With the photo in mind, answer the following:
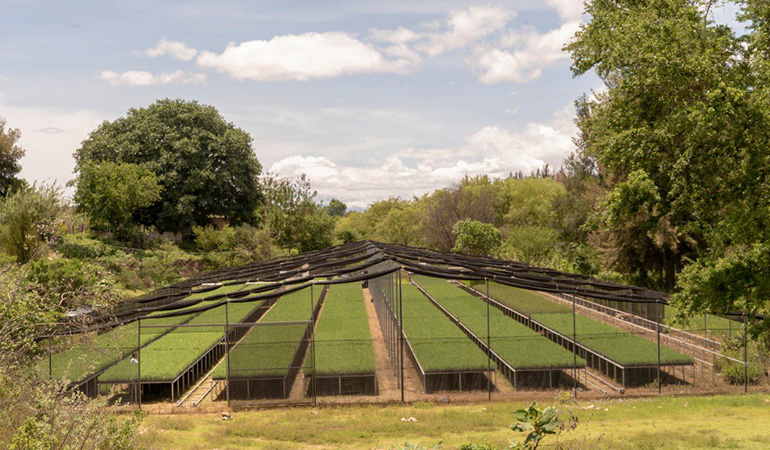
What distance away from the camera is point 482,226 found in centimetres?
5616

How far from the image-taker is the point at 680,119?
51.3 ft

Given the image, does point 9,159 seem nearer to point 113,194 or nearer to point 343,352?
point 113,194

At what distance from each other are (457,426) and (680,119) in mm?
10194

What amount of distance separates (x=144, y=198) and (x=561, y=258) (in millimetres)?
37635

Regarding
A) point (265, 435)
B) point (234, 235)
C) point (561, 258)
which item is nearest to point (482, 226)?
point (561, 258)

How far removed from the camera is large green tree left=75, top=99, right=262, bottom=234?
56500mm

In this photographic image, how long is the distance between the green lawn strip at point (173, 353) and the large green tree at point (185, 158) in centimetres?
3445

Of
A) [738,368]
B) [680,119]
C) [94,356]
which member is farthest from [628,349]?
[94,356]

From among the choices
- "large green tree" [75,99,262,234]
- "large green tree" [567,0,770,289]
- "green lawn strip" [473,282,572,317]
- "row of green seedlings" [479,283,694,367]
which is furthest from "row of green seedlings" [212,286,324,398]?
"large green tree" [75,99,262,234]

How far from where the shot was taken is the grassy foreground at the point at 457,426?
39.2 ft

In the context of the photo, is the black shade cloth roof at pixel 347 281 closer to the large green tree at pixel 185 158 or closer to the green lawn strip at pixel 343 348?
the green lawn strip at pixel 343 348

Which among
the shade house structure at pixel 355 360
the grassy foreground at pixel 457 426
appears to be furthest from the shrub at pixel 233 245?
the grassy foreground at pixel 457 426

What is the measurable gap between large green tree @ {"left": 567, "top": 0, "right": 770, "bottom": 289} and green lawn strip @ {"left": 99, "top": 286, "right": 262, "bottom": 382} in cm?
1331

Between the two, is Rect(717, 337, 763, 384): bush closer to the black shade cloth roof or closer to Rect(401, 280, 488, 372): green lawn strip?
the black shade cloth roof
